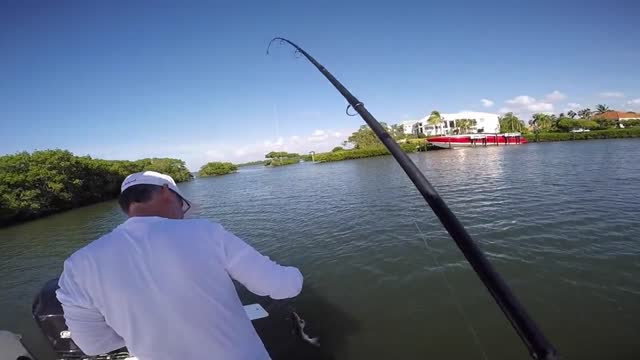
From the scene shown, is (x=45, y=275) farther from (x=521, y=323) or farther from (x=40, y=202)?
(x=40, y=202)

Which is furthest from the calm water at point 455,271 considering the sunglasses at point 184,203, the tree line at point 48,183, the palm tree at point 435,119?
the palm tree at point 435,119

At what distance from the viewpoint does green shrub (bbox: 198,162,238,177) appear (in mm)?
101375

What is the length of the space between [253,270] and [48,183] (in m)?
48.2

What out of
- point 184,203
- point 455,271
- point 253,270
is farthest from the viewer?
point 455,271

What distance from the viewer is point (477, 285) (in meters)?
6.91

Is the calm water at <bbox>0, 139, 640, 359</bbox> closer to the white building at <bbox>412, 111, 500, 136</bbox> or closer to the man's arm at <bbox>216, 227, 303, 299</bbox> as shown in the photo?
the man's arm at <bbox>216, 227, 303, 299</bbox>

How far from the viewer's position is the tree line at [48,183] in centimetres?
3291

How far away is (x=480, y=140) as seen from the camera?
6769 cm

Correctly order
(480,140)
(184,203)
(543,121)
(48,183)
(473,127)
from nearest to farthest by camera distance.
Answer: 1. (184,203)
2. (48,183)
3. (480,140)
4. (473,127)
5. (543,121)

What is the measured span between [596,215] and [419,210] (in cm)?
595

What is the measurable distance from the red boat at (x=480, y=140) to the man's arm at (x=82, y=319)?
71.5 meters

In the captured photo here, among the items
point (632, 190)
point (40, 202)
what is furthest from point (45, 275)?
point (40, 202)

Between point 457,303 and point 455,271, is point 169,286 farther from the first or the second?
point 455,271

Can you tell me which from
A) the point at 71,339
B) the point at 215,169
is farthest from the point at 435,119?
the point at 71,339
